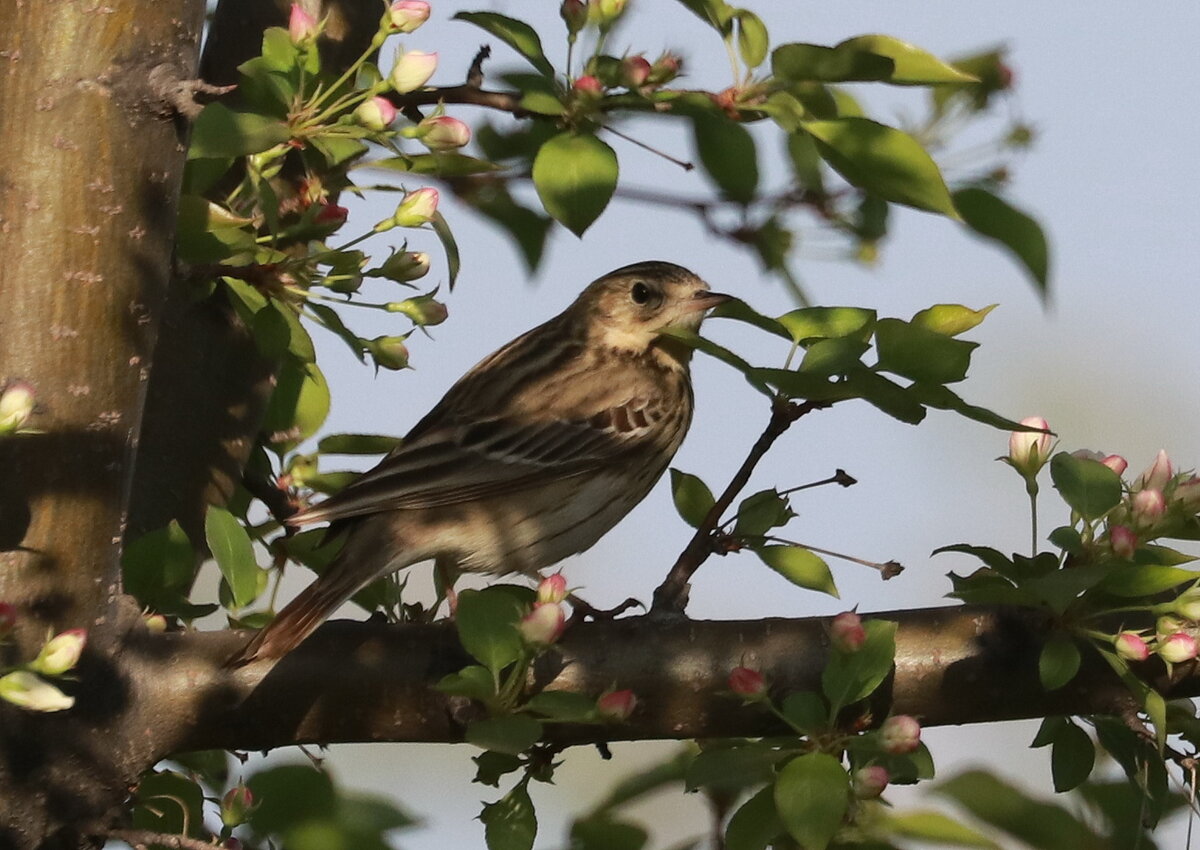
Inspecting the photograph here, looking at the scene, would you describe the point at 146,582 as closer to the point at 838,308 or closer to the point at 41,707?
the point at 41,707

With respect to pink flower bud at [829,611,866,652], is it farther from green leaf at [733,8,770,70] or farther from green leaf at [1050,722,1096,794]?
green leaf at [733,8,770,70]

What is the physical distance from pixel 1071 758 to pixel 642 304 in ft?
11.6

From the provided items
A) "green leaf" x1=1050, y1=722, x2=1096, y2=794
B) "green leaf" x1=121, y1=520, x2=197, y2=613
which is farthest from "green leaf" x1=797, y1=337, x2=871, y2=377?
"green leaf" x1=121, y1=520, x2=197, y2=613

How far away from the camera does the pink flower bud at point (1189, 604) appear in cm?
321

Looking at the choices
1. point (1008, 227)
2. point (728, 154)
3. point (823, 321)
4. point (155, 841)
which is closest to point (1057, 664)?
point (823, 321)

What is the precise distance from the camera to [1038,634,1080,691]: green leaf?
10.6 feet

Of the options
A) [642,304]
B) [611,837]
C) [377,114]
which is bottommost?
[611,837]

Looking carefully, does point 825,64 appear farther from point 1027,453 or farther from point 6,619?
point 6,619

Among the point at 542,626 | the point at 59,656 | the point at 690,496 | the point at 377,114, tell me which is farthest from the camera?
the point at 690,496

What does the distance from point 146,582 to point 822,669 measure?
153cm

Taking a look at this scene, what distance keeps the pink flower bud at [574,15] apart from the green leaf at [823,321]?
3.21 feet

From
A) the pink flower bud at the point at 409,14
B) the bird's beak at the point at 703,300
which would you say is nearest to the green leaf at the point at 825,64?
the pink flower bud at the point at 409,14

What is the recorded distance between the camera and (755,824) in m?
3.15

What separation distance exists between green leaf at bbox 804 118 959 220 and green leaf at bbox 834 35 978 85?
116 millimetres
